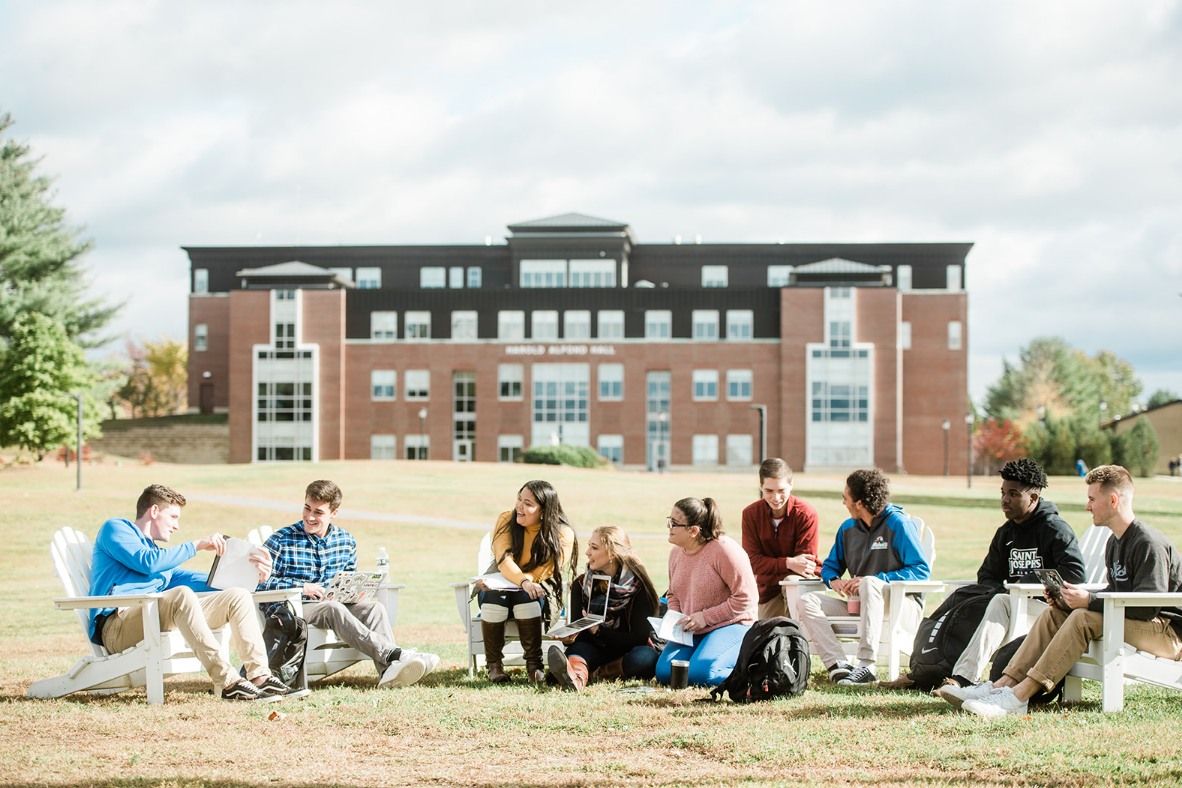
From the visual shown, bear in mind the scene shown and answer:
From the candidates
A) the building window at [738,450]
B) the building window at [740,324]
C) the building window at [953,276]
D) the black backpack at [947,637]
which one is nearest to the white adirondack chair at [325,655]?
the black backpack at [947,637]

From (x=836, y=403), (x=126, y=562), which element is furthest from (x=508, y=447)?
(x=126, y=562)

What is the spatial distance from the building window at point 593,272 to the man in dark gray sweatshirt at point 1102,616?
2807 inches

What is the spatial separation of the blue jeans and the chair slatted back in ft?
7.55

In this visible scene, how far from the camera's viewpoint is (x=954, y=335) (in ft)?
246

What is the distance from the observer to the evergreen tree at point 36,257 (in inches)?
2200

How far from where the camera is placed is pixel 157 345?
98938 millimetres

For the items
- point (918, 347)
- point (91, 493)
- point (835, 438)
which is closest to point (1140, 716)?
point (91, 493)

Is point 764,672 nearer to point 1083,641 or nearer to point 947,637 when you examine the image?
point 947,637

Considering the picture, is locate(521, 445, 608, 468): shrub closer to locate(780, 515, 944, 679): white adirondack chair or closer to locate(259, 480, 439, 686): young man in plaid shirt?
locate(780, 515, 944, 679): white adirondack chair

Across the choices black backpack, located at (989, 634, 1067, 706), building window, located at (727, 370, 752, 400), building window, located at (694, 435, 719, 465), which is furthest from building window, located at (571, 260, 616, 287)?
black backpack, located at (989, 634, 1067, 706)

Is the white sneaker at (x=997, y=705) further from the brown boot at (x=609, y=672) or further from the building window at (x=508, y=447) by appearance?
the building window at (x=508, y=447)

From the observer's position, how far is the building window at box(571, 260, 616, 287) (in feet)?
257

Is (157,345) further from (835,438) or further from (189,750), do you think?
Answer: (189,750)

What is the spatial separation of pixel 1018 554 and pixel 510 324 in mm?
66366
